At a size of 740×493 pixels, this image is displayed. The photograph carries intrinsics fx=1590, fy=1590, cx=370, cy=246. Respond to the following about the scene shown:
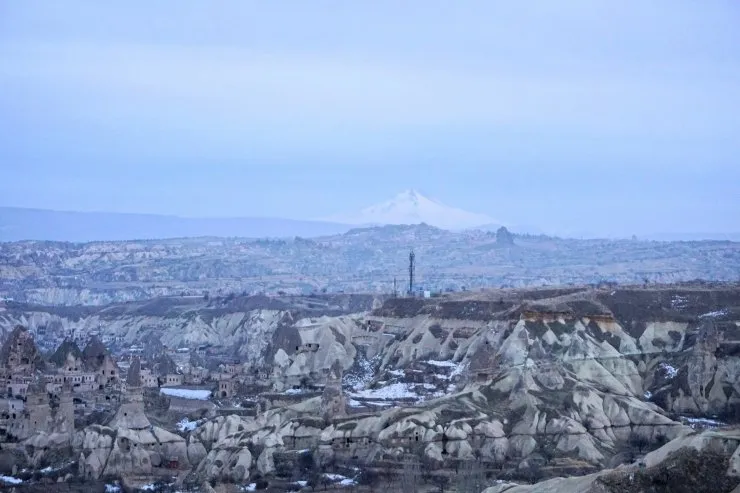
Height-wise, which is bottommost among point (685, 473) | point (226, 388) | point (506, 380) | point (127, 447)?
point (127, 447)

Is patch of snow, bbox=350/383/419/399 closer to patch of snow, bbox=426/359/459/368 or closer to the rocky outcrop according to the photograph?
patch of snow, bbox=426/359/459/368

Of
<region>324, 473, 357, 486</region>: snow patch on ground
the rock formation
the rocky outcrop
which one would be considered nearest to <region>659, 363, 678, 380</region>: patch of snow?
<region>324, 473, 357, 486</region>: snow patch on ground

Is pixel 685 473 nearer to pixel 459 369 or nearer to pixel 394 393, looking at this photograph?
pixel 394 393

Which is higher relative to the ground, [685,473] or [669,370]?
[685,473]

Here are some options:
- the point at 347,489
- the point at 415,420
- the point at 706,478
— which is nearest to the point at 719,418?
the point at 415,420

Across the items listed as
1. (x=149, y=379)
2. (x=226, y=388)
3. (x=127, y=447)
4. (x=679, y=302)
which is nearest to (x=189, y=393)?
(x=226, y=388)

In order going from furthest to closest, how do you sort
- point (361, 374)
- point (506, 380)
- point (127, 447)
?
point (361, 374) < point (506, 380) < point (127, 447)
